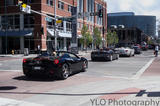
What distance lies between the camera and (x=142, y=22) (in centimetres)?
15250

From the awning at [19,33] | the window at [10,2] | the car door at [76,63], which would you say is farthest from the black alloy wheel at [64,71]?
the window at [10,2]

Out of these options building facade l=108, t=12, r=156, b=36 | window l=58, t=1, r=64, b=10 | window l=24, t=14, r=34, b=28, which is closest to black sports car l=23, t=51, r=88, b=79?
window l=24, t=14, r=34, b=28

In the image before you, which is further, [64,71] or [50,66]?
[64,71]

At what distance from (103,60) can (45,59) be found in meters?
12.3

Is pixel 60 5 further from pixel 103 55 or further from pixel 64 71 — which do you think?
pixel 64 71

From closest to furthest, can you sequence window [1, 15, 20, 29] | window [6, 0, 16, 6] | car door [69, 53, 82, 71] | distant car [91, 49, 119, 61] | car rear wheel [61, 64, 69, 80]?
car rear wheel [61, 64, 69, 80], car door [69, 53, 82, 71], distant car [91, 49, 119, 61], window [1, 15, 20, 29], window [6, 0, 16, 6]

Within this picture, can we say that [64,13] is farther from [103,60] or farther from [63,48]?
[103,60]

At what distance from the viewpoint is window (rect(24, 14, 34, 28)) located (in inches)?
1601

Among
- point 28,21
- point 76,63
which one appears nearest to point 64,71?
point 76,63

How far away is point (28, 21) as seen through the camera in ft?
134

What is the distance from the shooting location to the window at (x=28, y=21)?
40656mm

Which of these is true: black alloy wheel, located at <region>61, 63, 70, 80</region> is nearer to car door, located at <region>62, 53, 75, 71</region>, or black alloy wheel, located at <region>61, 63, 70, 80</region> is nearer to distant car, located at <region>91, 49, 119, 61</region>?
car door, located at <region>62, 53, 75, 71</region>

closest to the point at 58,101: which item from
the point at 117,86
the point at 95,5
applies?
the point at 117,86

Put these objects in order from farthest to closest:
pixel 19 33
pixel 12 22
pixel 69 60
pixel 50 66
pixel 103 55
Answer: pixel 12 22 < pixel 19 33 < pixel 103 55 < pixel 69 60 < pixel 50 66
